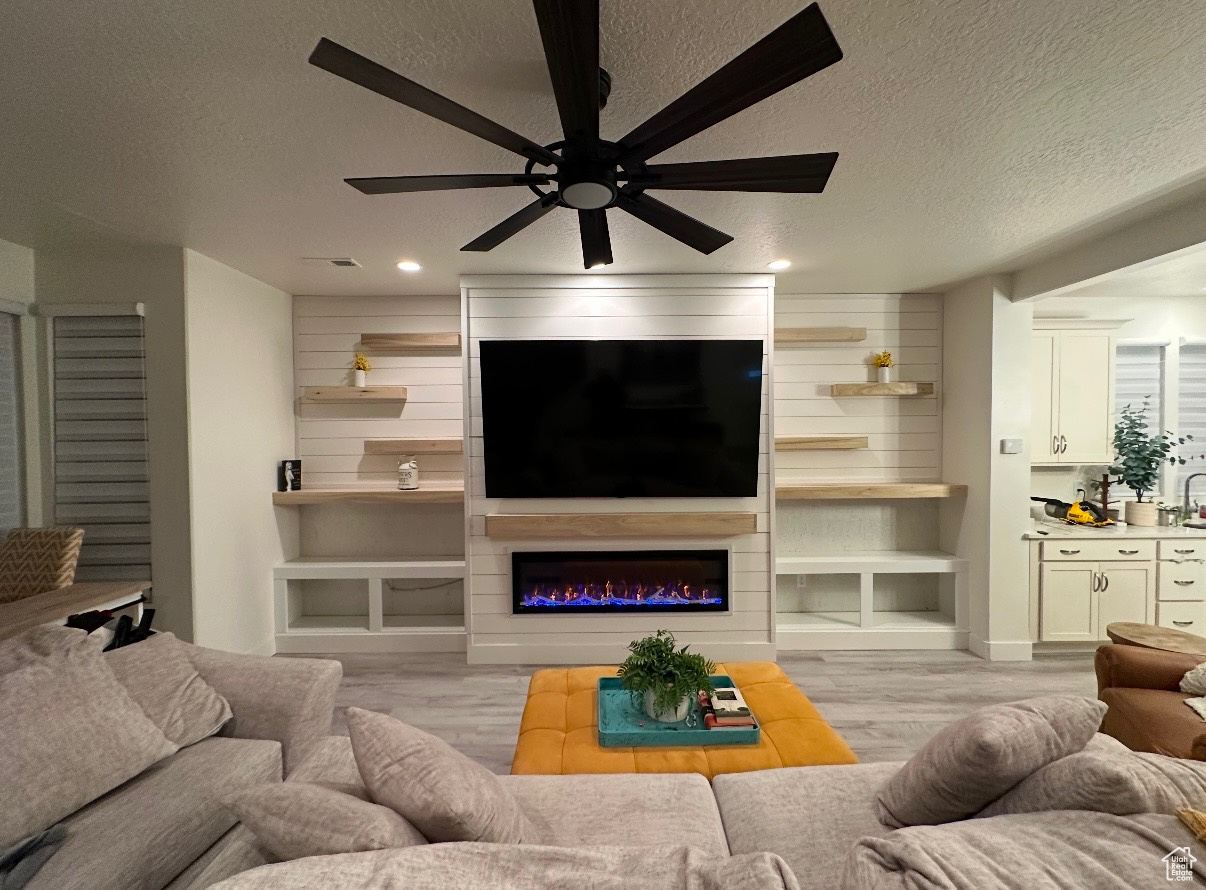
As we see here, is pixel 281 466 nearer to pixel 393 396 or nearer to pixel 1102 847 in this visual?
pixel 393 396

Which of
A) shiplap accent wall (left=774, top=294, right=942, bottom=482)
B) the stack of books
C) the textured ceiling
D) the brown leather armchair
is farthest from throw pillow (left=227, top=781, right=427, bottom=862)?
shiplap accent wall (left=774, top=294, right=942, bottom=482)

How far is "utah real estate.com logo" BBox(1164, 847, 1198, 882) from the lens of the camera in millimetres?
949

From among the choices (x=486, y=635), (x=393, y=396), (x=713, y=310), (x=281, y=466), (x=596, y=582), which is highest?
(x=713, y=310)

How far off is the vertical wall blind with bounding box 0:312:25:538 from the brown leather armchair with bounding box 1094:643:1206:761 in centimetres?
520

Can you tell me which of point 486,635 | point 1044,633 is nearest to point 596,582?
point 486,635

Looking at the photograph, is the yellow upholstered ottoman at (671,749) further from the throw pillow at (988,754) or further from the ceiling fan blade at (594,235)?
the ceiling fan blade at (594,235)

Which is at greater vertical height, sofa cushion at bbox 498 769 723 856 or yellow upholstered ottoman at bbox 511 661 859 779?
sofa cushion at bbox 498 769 723 856

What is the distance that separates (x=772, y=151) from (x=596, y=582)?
9.26ft

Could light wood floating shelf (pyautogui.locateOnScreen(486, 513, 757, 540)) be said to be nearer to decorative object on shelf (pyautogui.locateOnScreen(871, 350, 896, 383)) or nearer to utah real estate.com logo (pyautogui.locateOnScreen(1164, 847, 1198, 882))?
decorative object on shelf (pyautogui.locateOnScreen(871, 350, 896, 383))

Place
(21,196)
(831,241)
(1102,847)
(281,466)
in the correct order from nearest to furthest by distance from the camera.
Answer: (1102,847), (21,196), (831,241), (281,466)

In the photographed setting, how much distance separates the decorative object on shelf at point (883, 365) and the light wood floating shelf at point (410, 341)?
3.09 metres

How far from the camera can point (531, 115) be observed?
182cm

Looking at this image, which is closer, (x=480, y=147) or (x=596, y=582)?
(x=480, y=147)

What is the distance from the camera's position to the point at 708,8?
1.37m
